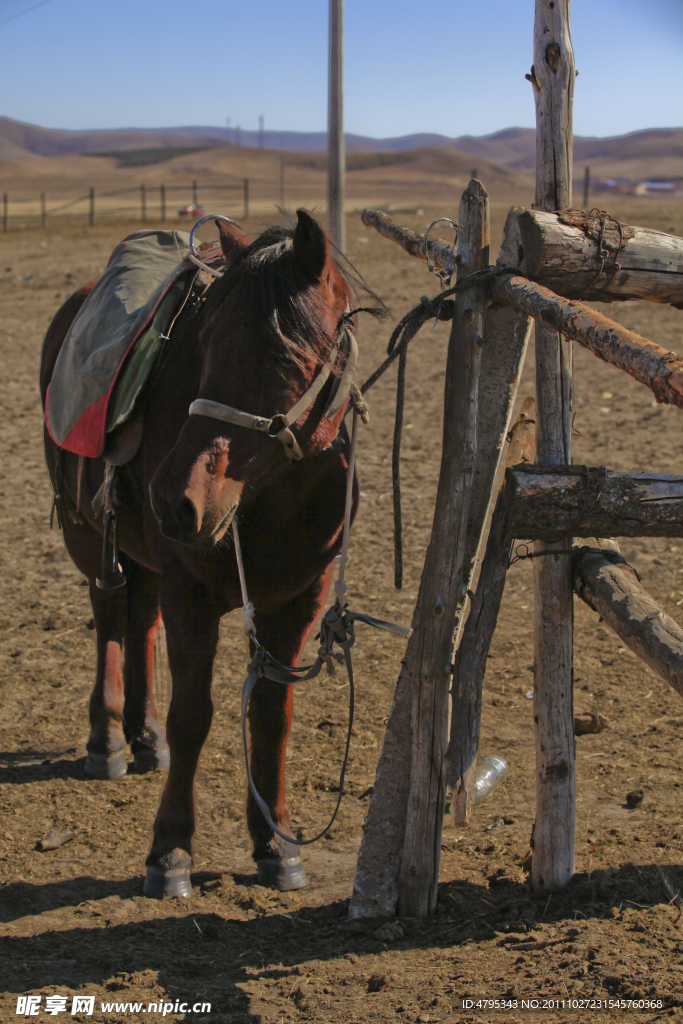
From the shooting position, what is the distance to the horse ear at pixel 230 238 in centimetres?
242

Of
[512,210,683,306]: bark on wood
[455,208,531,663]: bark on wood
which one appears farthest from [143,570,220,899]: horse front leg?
[512,210,683,306]: bark on wood

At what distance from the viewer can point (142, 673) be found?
3850 mm

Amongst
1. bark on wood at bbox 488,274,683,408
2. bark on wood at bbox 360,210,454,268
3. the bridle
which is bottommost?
the bridle

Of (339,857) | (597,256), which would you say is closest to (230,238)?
(597,256)

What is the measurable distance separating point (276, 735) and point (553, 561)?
1.20 meters

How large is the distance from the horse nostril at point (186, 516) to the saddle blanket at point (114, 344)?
894 mm

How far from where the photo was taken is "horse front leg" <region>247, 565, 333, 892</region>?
286 cm

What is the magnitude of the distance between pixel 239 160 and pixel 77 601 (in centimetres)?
8907

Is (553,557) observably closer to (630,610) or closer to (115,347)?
(630,610)

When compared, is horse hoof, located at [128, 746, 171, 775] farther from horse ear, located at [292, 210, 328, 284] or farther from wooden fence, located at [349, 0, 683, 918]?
horse ear, located at [292, 210, 328, 284]

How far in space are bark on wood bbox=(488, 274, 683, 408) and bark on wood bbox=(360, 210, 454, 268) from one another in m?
0.43

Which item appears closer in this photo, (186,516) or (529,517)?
(186,516)

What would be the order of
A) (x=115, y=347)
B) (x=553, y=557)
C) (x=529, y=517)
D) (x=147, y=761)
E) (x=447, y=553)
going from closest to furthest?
(x=529, y=517), (x=447, y=553), (x=553, y=557), (x=115, y=347), (x=147, y=761)

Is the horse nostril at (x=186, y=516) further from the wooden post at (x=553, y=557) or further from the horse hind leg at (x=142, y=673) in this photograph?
the horse hind leg at (x=142, y=673)
